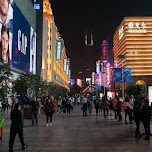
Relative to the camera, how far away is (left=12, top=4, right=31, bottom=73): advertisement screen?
6173 cm

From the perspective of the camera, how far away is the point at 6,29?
5444cm

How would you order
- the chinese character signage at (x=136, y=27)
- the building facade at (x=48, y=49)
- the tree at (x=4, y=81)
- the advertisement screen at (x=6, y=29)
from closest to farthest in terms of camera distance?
the tree at (x=4, y=81)
the advertisement screen at (x=6, y=29)
the building facade at (x=48, y=49)
the chinese character signage at (x=136, y=27)

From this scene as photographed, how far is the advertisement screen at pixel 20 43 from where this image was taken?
61.7 metres

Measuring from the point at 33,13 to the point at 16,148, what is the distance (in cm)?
8579

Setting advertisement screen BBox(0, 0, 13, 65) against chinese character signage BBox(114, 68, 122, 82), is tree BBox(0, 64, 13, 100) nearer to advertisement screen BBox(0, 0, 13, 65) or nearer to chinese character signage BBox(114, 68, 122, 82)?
chinese character signage BBox(114, 68, 122, 82)

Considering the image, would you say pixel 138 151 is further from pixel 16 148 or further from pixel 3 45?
pixel 3 45

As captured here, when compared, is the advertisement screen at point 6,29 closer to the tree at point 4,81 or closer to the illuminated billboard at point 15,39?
the illuminated billboard at point 15,39

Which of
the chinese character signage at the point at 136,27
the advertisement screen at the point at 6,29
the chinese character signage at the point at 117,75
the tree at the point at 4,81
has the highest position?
the chinese character signage at the point at 136,27

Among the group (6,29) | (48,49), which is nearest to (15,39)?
(6,29)

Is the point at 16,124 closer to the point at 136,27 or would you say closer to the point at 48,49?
the point at 48,49

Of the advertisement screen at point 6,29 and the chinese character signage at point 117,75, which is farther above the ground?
the advertisement screen at point 6,29

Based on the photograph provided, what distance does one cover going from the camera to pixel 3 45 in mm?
52469

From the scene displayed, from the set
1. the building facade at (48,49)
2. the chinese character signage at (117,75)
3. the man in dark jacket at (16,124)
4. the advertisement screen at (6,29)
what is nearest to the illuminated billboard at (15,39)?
the advertisement screen at (6,29)

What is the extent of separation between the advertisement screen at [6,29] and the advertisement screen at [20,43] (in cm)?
320
